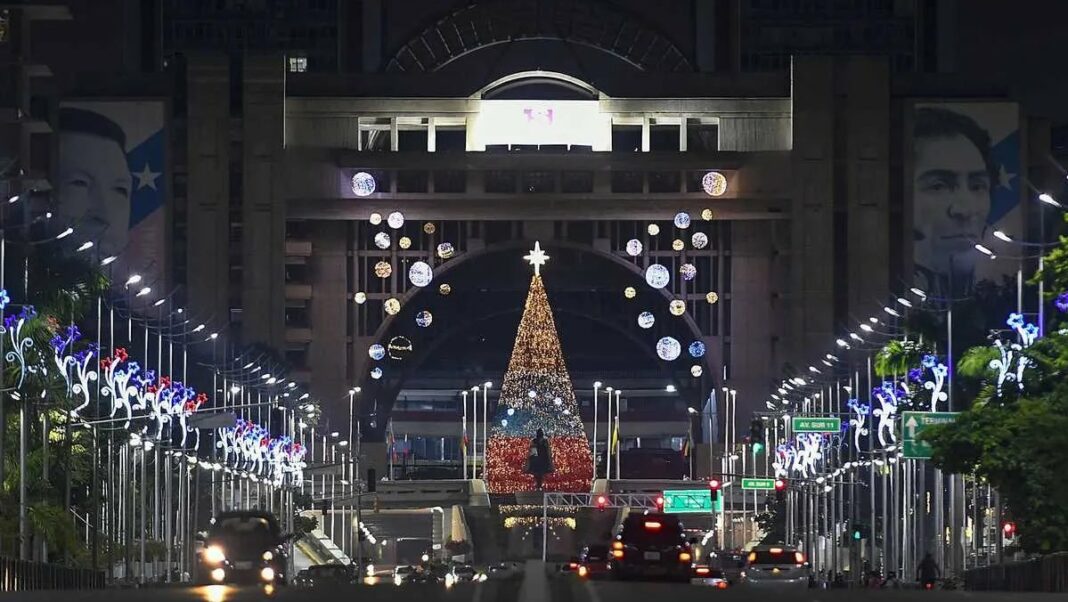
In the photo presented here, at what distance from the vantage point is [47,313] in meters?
66.9

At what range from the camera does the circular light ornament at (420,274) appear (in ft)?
474

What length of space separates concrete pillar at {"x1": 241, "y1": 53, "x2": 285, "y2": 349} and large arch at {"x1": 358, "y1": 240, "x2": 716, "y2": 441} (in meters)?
10.5

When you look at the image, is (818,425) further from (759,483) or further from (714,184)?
(714,184)

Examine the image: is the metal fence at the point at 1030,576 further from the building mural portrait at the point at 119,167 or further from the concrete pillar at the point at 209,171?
the concrete pillar at the point at 209,171

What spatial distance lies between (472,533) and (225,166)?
3786 cm

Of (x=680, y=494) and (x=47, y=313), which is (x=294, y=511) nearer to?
(x=680, y=494)

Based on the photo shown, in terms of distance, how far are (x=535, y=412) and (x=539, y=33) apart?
42.5 metres

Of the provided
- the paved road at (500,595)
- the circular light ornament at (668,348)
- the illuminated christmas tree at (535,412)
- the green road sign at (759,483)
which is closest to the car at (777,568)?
the paved road at (500,595)

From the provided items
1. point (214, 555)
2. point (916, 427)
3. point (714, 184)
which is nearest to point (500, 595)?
point (214, 555)

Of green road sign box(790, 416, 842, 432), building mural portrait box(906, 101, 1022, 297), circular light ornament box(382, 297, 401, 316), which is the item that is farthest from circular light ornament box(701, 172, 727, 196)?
green road sign box(790, 416, 842, 432)

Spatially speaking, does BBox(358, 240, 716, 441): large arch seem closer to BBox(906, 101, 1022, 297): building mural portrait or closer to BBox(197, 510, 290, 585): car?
BBox(906, 101, 1022, 297): building mural portrait

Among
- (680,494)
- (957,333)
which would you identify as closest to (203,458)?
(680,494)

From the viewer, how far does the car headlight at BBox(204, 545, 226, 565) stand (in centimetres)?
4750

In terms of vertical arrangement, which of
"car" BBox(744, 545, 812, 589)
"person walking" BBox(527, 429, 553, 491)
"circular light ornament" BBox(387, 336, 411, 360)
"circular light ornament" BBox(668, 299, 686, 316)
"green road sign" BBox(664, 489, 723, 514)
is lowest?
"green road sign" BBox(664, 489, 723, 514)
